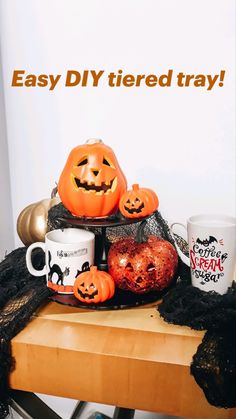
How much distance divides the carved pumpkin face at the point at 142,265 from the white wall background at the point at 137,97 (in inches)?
14.1

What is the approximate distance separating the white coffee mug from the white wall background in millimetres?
357

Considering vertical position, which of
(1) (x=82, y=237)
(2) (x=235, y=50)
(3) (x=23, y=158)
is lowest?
(1) (x=82, y=237)

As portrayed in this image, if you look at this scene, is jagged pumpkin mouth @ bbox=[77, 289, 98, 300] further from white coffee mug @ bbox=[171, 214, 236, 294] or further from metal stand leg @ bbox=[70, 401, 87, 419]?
metal stand leg @ bbox=[70, 401, 87, 419]

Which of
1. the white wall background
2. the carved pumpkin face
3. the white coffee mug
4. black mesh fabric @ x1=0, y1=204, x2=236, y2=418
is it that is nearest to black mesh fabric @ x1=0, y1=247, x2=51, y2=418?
black mesh fabric @ x1=0, y1=204, x2=236, y2=418

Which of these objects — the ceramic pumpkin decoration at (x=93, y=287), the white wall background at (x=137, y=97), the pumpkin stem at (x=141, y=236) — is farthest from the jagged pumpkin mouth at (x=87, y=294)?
the white wall background at (x=137, y=97)

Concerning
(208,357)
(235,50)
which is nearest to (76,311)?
(208,357)

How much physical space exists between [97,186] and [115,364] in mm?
257

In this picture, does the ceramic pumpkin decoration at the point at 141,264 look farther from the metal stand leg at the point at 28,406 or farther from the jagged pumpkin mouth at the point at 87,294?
the metal stand leg at the point at 28,406

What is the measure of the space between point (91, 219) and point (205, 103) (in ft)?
1.43

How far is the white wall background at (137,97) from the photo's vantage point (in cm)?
86

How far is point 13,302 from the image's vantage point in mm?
577

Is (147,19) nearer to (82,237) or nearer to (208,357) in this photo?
(82,237)

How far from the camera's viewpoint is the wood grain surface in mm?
463
